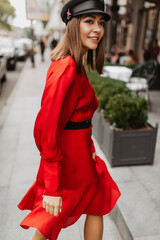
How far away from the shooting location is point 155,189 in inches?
123

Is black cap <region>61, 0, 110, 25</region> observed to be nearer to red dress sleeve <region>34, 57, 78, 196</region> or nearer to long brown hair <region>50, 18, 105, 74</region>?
long brown hair <region>50, 18, 105, 74</region>

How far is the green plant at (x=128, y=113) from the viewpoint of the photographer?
3.53m

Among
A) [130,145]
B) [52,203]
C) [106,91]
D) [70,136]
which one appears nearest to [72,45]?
[70,136]

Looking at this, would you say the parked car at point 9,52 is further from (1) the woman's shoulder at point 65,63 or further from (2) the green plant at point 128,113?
(1) the woman's shoulder at point 65,63

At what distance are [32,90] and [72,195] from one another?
8.28m

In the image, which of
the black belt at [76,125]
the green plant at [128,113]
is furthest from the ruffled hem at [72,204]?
the green plant at [128,113]

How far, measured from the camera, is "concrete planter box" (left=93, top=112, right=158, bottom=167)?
3.45 meters

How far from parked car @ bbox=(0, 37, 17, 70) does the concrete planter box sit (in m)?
12.9

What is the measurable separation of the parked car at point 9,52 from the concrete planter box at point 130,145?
1287cm

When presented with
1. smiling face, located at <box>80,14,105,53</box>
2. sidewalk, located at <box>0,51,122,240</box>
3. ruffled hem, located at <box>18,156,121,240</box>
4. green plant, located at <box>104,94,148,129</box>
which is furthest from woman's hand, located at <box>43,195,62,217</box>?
green plant, located at <box>104,94,148,129</box>

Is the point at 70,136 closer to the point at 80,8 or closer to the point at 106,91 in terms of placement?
the point at 80,8

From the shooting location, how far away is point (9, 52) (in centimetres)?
1523

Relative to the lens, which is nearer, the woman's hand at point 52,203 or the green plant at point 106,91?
the woman's hand at point 52,203

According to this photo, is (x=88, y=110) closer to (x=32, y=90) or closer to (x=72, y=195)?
(x=72, y=195)
